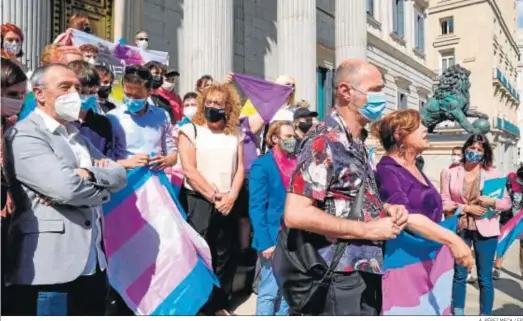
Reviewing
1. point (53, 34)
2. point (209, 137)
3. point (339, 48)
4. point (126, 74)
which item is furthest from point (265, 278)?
point (339, 48)

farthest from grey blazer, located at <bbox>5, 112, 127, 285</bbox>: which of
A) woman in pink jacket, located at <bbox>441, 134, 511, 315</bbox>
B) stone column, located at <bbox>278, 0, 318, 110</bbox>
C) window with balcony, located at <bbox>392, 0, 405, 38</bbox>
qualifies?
window with balcony, located at <bbox>392, 0, 405, 38</bbox>

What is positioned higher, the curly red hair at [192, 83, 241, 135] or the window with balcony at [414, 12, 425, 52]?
the window with balcony at [414, 12, 425, 52]

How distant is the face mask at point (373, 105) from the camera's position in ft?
7.84

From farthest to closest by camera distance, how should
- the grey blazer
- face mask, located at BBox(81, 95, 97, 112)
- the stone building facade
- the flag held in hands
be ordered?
the stone building facade → the flag held in hands → face mask, located at BBox(81, 95, 97, 112) → the grey blazer

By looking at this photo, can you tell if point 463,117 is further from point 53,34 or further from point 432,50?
point 432,50

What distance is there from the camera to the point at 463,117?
44.6ft

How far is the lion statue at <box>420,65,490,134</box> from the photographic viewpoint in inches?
534

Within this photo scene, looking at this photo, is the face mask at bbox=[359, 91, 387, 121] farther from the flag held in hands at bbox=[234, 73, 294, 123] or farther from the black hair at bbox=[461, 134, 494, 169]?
the flag held in hands at bbox=[234, 73, 294, 123]

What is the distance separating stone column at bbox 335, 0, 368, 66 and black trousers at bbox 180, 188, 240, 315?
12.4 meters

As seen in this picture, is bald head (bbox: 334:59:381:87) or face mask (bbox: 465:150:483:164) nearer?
bald head (bbox: 334:59:381:87)

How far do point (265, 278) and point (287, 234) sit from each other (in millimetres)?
1670

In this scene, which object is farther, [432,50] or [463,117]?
[432,50]

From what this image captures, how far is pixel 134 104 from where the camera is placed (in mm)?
3736

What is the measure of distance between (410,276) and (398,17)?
2805 centimetres
